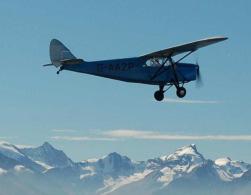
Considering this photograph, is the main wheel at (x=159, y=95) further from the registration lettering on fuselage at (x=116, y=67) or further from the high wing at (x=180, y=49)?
the registration lettering on fuselage at (x=116, y=67)

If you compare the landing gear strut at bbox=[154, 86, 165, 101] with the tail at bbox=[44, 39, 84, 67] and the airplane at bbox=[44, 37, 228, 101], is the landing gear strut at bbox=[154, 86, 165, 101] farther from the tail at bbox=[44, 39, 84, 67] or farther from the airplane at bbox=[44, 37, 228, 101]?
the tail at bbox=[44, 39, 84, 67]

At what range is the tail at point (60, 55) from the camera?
62.7m

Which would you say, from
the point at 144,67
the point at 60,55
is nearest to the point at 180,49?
the point at 144,67

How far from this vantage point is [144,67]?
2507 inches

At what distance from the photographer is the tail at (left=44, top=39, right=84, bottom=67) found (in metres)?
62.7

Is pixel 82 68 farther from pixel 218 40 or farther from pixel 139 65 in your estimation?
pixel 218 40

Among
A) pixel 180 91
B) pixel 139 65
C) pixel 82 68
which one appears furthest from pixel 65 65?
pixel 180 91

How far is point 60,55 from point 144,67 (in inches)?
335

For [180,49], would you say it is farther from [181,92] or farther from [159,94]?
[159,94]

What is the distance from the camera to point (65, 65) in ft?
205

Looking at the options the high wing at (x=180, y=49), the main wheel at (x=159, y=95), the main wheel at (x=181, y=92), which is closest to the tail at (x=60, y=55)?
the high wing at (x=180, y=49)

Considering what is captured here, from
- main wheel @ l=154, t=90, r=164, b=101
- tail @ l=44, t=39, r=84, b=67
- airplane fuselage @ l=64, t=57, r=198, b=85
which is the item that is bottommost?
main wheel @ l=154, t=90, r=164, b=101

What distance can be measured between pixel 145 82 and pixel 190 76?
20.1 ft

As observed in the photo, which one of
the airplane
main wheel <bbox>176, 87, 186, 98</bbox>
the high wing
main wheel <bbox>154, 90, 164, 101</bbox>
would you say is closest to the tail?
the airplane
